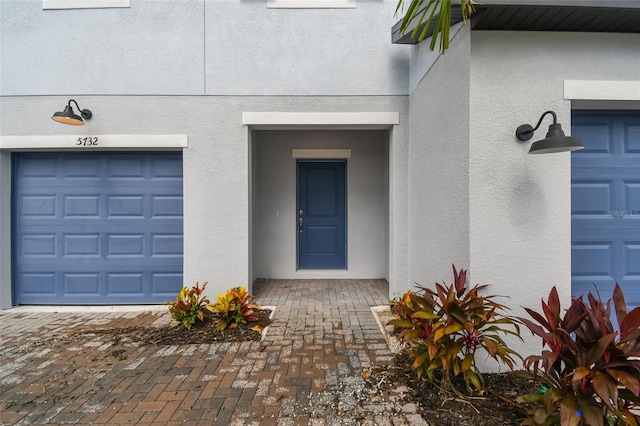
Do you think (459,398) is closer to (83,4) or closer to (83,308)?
(83,308)

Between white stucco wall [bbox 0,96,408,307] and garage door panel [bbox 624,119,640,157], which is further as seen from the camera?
white stucco wall [bbox 0,96,408,307]

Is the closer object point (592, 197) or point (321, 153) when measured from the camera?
point (592, 197)

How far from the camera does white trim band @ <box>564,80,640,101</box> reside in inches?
111

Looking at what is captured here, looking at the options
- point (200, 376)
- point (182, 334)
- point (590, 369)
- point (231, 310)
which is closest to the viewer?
point (590, 369)

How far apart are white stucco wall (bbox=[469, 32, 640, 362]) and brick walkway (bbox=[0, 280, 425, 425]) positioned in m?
1.45

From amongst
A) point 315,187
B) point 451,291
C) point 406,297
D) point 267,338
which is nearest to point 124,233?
point 267,338

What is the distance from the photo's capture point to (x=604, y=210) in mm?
3217

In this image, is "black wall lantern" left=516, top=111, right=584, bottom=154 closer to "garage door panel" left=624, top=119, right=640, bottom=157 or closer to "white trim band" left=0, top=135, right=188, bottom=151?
"garage door panel" left=624, top=119, right=640, bottom=157

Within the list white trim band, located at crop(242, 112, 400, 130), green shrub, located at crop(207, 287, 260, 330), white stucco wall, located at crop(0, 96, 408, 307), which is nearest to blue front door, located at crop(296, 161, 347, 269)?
white trim band, located at crop(242, 112, 400, 130)

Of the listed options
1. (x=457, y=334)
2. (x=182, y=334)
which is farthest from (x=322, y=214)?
(x=457, y=334)

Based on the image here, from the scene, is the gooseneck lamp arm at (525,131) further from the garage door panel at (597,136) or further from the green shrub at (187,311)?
the green shrub at (187,311)

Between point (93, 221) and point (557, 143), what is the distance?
5824 mm

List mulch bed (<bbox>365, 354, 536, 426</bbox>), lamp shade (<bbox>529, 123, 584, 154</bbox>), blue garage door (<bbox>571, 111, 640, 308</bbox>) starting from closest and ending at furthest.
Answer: mulch bed (<bbox>365, 354, 536, 426</bbox>), lamp shade (<bbox>529, 123, 584, 154</bbox>), blue garage door (<bbox>571, 111, 640, 308</bbox>)

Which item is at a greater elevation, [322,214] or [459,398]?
[322,214]
